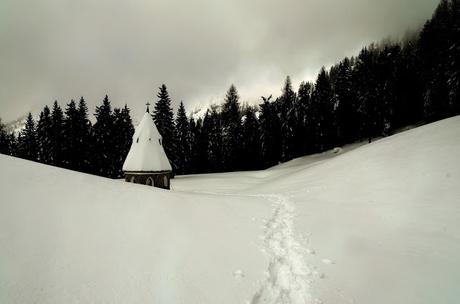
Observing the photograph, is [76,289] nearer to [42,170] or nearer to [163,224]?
[163,224]

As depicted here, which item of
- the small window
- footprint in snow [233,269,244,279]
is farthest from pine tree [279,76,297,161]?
footprint in snow [233,269,244,279]

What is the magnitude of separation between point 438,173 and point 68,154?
51835mm

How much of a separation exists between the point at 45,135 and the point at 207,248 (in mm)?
57408

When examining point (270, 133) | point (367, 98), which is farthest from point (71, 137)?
point (367, 98)

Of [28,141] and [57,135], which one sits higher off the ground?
[28,141]

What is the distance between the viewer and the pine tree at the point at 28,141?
55469 mm

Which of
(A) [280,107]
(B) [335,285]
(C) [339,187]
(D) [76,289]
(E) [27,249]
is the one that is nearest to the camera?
(D) [76,289]

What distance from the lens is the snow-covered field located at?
4.83 metres

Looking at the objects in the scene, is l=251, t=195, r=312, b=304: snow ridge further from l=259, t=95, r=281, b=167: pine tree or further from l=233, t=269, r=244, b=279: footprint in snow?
l=259, t=95, r=281, b=167: pine tree

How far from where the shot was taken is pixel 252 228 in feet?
31.6

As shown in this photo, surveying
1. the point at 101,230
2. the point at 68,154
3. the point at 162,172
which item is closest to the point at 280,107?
the point at 162,172

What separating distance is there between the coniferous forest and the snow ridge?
35111 millimetres

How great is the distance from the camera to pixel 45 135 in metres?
51.7

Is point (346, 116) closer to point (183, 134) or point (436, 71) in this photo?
point (436, 71)
